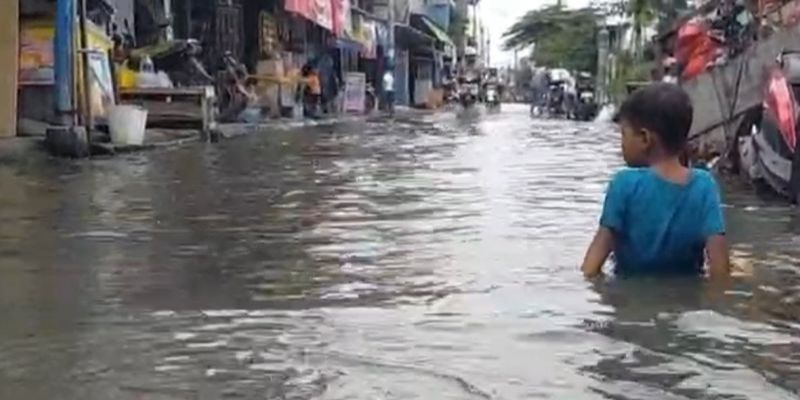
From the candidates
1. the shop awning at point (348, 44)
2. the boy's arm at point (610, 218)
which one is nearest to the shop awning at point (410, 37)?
the shop awning at point (348, 44)

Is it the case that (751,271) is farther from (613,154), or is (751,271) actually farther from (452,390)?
(613,154)

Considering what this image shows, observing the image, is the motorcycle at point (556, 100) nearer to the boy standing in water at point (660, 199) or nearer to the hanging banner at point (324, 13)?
the hanging banner at point (324, 13)

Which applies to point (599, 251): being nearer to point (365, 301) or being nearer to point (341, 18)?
point (365, 301)

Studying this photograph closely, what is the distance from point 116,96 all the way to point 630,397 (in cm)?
1682

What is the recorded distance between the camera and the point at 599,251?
19.0 feet

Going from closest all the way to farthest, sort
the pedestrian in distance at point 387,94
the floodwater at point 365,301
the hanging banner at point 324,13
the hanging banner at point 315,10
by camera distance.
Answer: the floodwater at point 365,301
the hanging banner at point 315,10
the hanging banner at point 324,13
the pedestrian in distance at point 387,94

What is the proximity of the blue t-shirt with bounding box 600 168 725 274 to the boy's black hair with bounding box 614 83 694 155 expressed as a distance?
153 mm

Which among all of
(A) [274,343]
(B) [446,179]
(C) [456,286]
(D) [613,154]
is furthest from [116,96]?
(A) [274,343]

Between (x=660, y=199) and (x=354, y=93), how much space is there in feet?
124

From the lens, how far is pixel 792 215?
10.4 m

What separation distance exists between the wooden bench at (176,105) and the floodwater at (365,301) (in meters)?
9.41

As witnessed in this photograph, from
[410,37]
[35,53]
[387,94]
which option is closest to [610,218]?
[35,53]

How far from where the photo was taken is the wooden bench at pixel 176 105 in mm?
21719

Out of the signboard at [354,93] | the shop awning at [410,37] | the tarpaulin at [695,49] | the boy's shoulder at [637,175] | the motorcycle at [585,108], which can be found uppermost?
the shop awning at [410,37]
